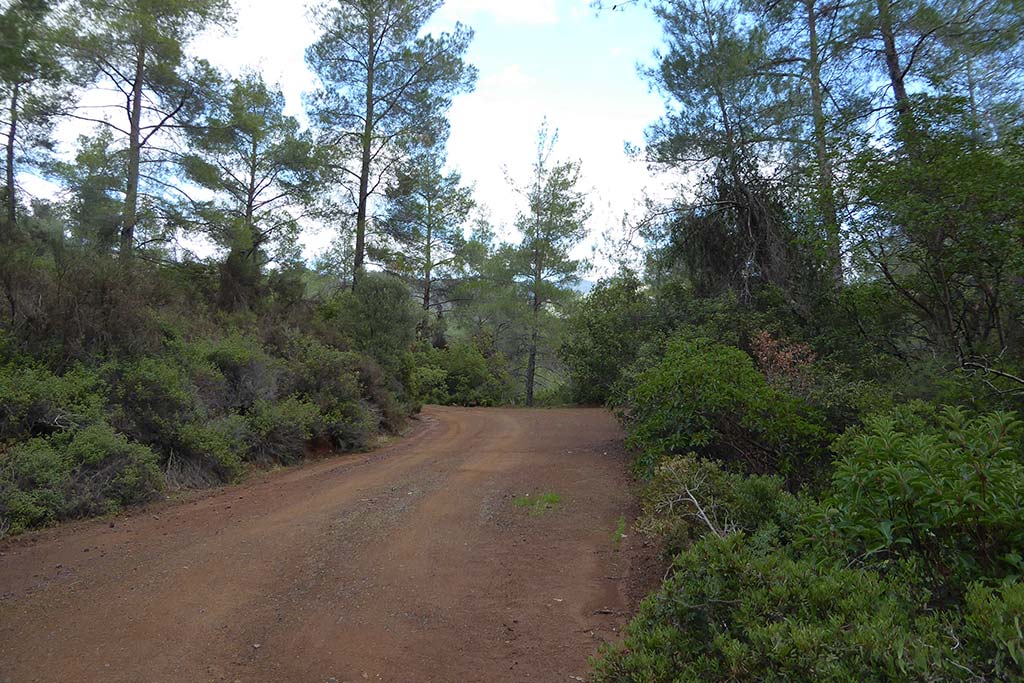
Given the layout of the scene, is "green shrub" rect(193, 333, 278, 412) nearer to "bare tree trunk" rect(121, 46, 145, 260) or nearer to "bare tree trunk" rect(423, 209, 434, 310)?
"bare tree trunk" rect(121, 46, 145, 260)

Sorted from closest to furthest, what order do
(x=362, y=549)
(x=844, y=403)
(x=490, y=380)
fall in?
(x=362, y=549) → (x=844, y=403) → (x=490, y=380)

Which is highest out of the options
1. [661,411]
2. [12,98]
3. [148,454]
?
[12,98]

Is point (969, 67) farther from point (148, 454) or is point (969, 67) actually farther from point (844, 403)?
point (148, 454)

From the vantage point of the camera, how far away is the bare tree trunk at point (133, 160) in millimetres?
14266

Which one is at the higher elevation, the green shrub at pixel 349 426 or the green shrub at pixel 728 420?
the green shrub at pixel 728 420

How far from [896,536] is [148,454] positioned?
8208mm

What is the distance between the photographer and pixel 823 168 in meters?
10.7

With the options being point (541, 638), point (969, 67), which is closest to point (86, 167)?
point (541, 638)

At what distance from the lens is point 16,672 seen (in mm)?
3602

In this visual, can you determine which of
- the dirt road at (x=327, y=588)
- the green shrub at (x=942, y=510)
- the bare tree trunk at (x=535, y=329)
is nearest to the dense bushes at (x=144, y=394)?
the dirt road at (x=327, y=588)

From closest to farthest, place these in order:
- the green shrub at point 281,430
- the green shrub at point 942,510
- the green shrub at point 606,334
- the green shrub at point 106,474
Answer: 1. the green shrub at point 942,510
2. the green shrub at point 106,474
3. the green shrub at point 281,430
4. the green shrub at point 606,334

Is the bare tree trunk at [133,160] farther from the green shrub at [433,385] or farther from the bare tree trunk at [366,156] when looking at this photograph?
the green shrub at [433,385]

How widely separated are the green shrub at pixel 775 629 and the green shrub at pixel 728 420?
4340 millimetres

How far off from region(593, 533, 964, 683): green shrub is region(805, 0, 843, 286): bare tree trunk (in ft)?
22.5
